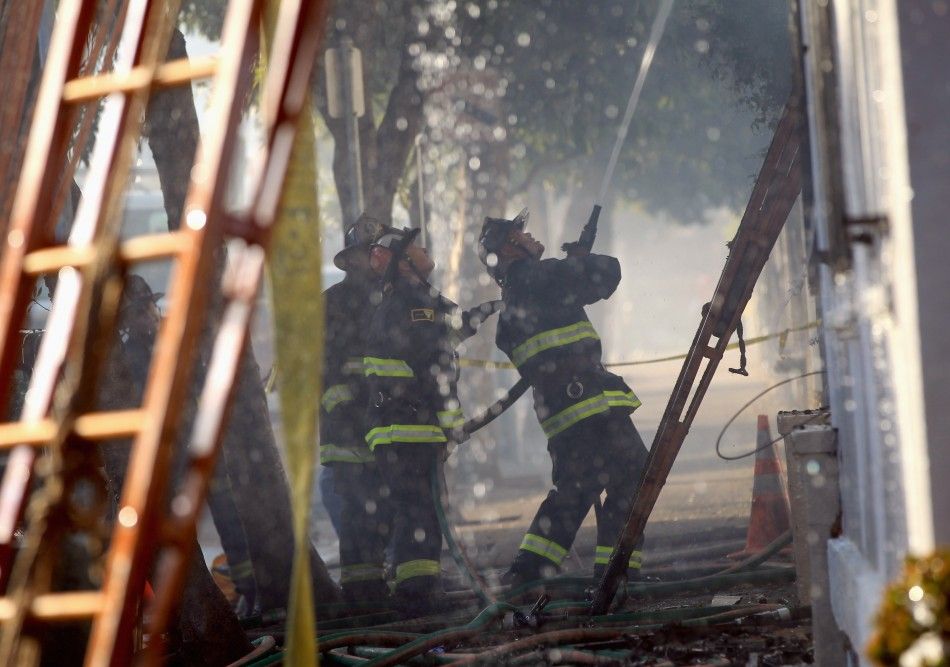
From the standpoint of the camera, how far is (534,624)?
5.43 metres

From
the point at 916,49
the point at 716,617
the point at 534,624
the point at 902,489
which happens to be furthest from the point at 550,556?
the point at 916,49

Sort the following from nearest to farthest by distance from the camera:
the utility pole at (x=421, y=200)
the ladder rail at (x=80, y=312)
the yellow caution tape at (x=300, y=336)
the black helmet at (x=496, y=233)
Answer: the ladder rail at (x=80, y=312), the yellow caution tape at (x=300, y=336), the black helmet at (x=496, y=233), the utility pole at (x=421, y=200)

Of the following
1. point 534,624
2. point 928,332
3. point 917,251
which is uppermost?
point 917,251

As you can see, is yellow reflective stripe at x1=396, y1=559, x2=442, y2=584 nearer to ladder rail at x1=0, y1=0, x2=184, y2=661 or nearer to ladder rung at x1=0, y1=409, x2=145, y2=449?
ladder rail at x1=0, y1=0, x2=184, y2=661

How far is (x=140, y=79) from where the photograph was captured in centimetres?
284

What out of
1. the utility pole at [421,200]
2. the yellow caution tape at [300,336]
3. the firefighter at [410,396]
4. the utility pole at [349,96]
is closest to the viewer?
the yellow caution tape at [300,336]

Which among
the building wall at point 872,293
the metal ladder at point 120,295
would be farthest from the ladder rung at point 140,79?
the building wall at point 872,293

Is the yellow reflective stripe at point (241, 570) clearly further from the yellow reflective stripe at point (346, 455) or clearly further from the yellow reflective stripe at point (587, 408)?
the yellow reflective stripe at point (587, 408)

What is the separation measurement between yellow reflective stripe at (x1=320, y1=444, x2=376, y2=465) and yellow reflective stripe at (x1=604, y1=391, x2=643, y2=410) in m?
1.43

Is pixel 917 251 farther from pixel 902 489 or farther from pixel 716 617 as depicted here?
pixel 716 617

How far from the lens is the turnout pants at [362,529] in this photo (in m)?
6.91

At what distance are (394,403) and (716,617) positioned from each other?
2.48 m

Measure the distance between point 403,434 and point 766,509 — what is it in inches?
85.8

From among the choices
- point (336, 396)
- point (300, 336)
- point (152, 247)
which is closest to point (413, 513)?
point (336, 396)
